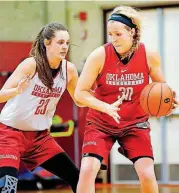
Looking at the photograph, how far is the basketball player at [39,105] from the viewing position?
178 inches

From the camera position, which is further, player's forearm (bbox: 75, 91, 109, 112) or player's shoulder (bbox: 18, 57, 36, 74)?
player's shoulder (bbox: 18, 57, 36, 74)

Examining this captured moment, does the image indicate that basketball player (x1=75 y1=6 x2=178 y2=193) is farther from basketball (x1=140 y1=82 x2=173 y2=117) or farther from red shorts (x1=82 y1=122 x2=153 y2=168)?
basketball (x1=140 y1=82 x2=173 y2=117)

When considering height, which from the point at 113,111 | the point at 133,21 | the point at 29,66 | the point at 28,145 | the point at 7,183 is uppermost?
the point at 133,21

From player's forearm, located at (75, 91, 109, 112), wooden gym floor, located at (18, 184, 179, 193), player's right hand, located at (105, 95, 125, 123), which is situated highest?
player's forearm, located at (75, 91, 109, 112)

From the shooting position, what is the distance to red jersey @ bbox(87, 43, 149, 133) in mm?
4383

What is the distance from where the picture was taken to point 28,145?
454 cm

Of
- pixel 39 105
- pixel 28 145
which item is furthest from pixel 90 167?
pixel 39 105

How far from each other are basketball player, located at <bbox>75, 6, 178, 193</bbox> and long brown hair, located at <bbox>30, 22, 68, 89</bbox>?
0.31 metres

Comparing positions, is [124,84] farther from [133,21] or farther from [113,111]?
[133,21]

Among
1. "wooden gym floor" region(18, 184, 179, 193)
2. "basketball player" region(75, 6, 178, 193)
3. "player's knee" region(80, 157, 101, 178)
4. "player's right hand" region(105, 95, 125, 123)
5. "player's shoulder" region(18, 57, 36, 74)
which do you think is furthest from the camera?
"wooden gym floor" region(18, 184, 179, 193)

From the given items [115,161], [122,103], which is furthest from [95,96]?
[115,161]

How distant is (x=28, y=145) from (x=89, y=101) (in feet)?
2.18

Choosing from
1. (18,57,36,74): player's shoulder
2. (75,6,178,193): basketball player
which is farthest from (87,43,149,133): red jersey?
(18,57,36,74): player's shoulder

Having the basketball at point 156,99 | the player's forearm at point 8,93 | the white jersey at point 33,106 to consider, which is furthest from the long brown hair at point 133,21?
the player's forearm at point 8,93
